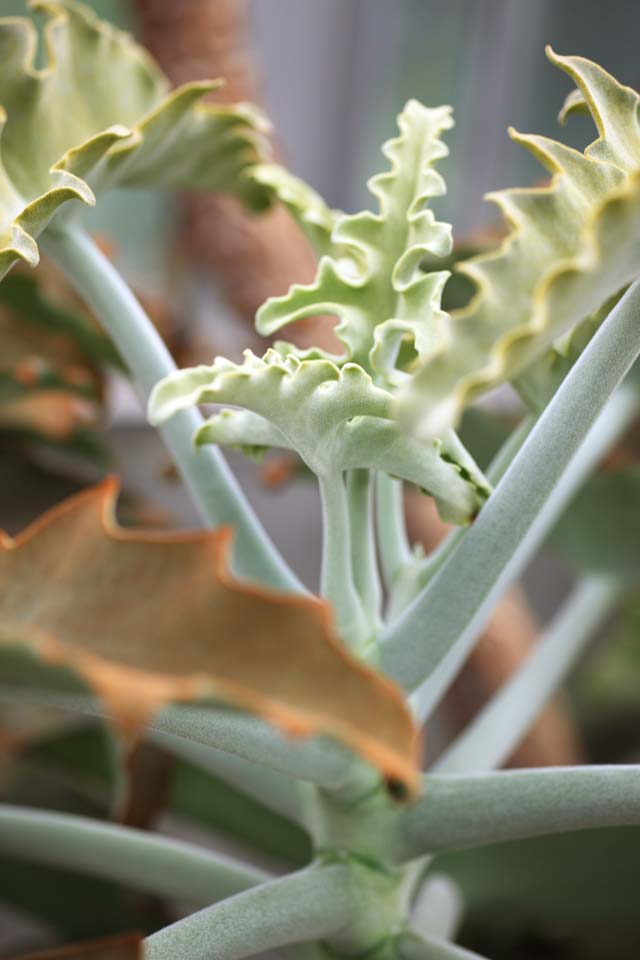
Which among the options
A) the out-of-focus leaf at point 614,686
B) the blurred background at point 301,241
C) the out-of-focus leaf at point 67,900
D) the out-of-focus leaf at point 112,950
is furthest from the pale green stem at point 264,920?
the out-of-focus leaf at point 614,686

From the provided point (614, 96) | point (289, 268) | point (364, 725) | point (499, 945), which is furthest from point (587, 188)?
point (499, 945)

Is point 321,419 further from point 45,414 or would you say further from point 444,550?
point 45,414

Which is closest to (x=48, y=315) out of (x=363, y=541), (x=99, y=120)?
(x=99, y=120)

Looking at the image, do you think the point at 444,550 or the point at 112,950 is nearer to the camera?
the point at 112,950

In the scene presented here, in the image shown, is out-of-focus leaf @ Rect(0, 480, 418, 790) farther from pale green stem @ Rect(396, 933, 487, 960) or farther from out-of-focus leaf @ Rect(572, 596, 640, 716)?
out-of-focus leaf @ Rect(572, 596, 640, 716)

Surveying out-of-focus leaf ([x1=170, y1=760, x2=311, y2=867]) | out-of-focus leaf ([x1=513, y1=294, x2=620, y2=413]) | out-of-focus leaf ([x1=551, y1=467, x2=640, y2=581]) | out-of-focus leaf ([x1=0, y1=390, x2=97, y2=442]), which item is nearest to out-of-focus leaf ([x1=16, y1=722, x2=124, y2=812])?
out-of-focus leaf ([x1=170, y1=760, x2=311, y2=867])

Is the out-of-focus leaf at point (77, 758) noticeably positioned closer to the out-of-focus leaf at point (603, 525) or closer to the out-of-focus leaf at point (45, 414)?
the out-of-focus leaf at point (45, 414)

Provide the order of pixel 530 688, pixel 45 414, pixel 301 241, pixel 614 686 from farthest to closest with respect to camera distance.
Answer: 1. pixel 614 686
2. pixel 301 241
3. pixel 45 414
4. pixel 530 688
